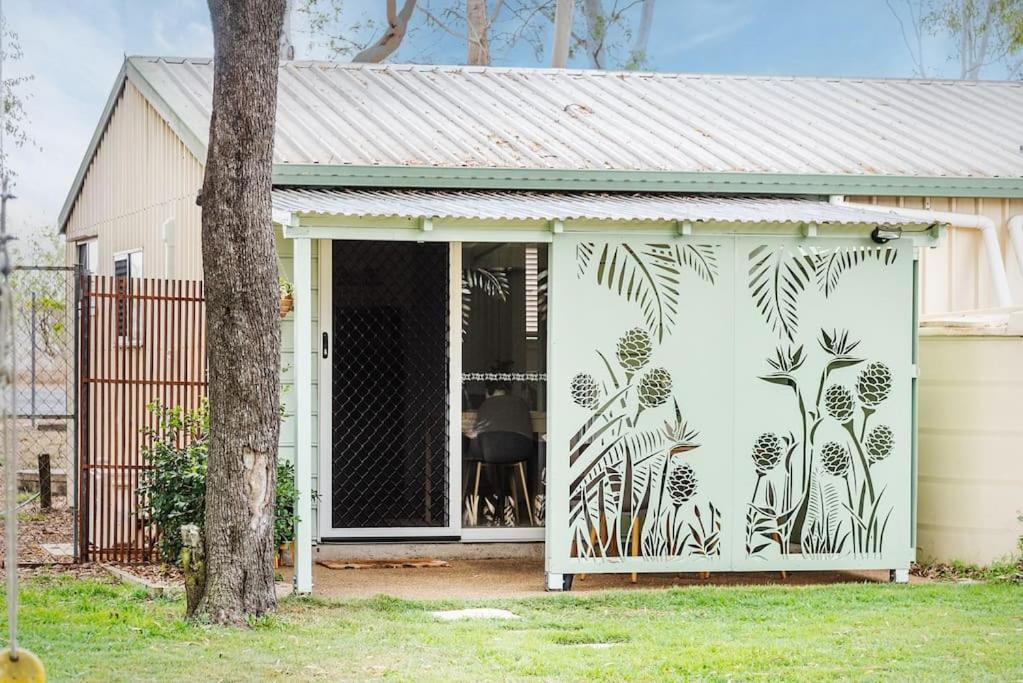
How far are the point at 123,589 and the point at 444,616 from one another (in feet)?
6.85

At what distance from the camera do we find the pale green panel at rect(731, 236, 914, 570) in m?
9.55

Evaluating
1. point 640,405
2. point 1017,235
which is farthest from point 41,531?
point 1017,235

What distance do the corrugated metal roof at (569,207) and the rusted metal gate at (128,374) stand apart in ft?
3.92

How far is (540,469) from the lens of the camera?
11.0 meters

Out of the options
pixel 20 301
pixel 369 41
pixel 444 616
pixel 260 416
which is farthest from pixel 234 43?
pixel 369 41

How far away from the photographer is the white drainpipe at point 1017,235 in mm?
11648

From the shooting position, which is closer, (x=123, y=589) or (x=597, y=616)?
(x=597, y=616)

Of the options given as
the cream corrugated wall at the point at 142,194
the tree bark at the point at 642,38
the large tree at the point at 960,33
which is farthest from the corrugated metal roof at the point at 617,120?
the large tree at the point at 960,33

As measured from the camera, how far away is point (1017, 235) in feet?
38.3

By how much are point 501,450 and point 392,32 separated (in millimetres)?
15762

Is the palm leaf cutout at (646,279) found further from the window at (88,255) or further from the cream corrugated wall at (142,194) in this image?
the window at (88,255)

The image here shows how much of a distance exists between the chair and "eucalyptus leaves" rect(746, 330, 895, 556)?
2062 mm

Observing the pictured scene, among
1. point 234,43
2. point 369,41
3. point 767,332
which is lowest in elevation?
point 767,332

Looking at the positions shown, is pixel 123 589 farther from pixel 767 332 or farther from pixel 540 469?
pixel 767 332
